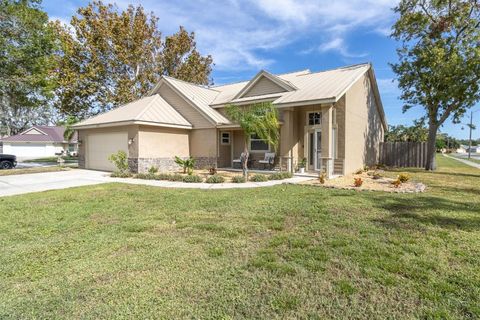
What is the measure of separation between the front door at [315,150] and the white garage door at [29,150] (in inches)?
1831

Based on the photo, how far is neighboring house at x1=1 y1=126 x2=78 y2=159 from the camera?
1667 inches

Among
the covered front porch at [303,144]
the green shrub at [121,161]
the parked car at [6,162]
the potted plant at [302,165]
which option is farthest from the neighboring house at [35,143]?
the potted plant at [302,165]

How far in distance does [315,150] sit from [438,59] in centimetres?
911

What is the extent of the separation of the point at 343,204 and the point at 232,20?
14259 millimetres

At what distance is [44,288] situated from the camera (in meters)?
3.28

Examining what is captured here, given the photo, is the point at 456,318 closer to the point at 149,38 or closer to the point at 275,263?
the point at 275,263

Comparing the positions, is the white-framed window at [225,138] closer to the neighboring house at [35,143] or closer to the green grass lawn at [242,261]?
the green grass lawn at [242,261]

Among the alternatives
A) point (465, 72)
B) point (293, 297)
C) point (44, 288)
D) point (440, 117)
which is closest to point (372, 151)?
point (440, 117)

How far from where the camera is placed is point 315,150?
50.3 feet

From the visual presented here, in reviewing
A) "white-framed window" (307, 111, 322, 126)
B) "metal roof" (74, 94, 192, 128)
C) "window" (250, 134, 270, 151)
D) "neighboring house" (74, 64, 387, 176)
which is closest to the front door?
"neighboring house" (74, 64, 387, 176)

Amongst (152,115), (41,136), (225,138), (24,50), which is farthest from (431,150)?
(41,136)

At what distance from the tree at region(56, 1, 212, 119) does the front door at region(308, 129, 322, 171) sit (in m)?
18.3

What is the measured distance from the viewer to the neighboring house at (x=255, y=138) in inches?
573

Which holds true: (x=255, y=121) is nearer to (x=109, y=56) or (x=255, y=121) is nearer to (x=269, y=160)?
(x=269, y=160)
